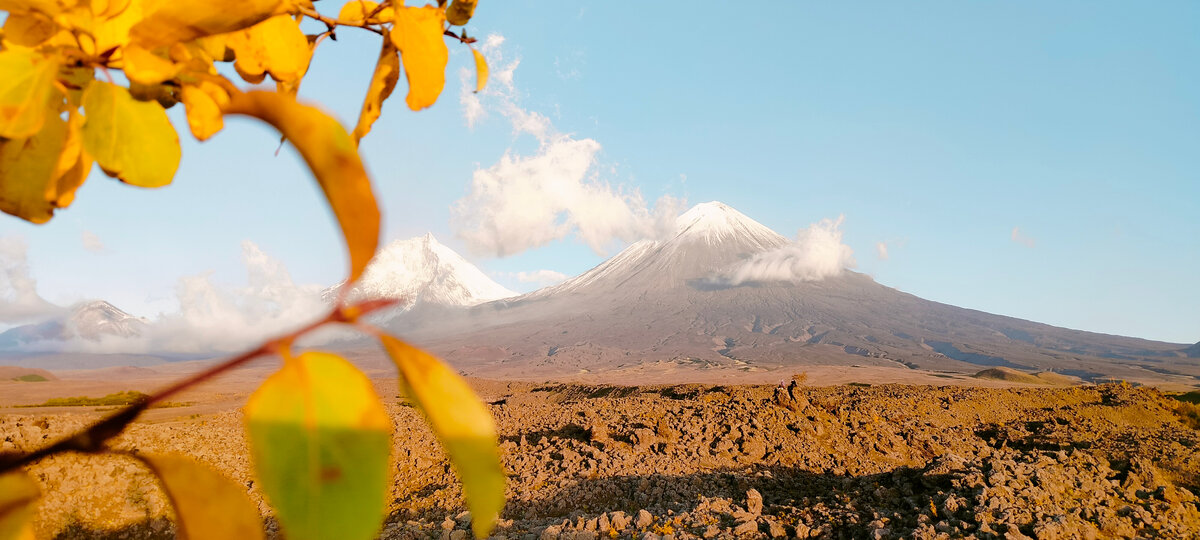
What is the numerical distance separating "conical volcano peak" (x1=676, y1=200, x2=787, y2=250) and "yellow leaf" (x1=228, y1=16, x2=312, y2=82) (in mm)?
80644

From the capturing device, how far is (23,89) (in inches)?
10.4

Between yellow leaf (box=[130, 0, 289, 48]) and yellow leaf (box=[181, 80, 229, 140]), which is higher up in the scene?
yellow leaf (box=[130, 0, 289, 48])

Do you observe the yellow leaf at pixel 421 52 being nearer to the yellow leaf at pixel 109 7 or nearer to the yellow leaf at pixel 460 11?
the yellow leaf at pixel 460 11

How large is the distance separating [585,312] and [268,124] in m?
65.8

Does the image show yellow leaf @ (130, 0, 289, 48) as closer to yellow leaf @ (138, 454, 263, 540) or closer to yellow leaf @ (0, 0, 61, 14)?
yellow leaf @ (0, 0, 61, 14)

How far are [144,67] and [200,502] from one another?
0.73 ft

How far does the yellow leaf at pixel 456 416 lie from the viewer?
22cm

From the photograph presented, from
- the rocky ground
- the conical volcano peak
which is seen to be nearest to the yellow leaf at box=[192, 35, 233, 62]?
the rocky ground

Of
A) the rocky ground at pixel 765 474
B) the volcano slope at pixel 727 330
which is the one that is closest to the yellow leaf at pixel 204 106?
the rocky ground at pixel 765 474

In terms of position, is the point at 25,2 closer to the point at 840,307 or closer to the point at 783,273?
the point at 840,307

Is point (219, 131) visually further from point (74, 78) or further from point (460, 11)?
point (460, 11)

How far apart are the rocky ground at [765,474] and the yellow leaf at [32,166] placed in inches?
79.1

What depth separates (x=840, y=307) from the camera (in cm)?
6669

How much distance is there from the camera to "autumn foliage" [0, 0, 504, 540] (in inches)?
7.7
